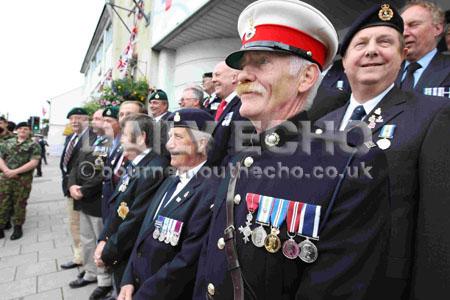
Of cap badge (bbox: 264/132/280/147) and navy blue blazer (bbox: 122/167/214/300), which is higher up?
cap badge (bbox: 264/132/280/147)

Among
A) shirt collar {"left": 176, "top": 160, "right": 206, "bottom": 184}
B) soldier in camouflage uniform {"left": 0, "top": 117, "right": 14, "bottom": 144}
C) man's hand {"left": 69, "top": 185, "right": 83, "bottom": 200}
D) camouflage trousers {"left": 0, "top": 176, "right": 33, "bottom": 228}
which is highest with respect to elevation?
soldier in camouflage uniform {"left": 0, "top": 117, "right": 14, "bottom": 144}

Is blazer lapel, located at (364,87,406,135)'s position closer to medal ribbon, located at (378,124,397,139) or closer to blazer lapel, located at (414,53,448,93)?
medal ribbon, located at (378,124,397,139)

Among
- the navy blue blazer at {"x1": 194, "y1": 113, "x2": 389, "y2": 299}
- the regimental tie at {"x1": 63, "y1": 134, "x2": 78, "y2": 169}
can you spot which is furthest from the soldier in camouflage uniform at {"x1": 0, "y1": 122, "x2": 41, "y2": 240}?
the navy blue blazer at {"x1": 194, "y1": 113, "x2": 389, "y2": 299}

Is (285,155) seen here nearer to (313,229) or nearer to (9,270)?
(313,229)

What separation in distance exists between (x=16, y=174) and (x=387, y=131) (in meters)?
6.49

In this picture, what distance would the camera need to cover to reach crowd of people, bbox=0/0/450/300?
1012 mm

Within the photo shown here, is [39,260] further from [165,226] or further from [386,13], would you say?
[386,13]

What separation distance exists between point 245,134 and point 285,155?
93cm

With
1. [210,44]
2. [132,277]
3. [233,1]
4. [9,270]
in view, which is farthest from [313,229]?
[210,44]

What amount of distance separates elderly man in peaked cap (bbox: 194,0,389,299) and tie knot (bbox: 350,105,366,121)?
0.38 m

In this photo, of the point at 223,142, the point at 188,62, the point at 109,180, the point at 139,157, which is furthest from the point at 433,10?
the point at 188,62

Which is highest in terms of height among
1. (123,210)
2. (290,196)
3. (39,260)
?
(290,196)

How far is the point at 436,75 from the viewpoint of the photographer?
186 centimetres

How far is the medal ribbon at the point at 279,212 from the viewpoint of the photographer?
3.58 feet
